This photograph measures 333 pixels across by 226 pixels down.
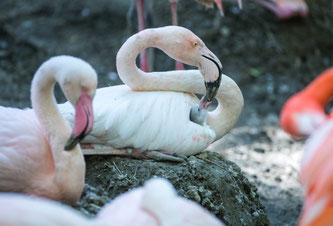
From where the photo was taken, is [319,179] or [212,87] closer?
[319,179]

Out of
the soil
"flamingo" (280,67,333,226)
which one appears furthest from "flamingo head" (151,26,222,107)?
the soil

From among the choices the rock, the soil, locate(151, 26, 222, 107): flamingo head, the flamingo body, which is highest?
locate(151, 26, 222, 107): flamingo head

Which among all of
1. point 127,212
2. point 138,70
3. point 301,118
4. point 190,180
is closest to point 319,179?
point 301,118

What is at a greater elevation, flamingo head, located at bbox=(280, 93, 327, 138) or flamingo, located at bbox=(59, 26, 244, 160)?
flamingo head, located at bbox=(280, 93, 327, 138)

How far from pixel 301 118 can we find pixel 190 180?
3.20 feet

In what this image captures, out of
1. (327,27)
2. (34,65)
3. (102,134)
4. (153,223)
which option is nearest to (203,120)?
(102,134)

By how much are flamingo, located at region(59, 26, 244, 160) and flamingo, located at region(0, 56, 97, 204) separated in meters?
0.51

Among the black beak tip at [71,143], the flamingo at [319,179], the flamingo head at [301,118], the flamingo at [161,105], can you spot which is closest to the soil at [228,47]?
the flamingo at [161,105]

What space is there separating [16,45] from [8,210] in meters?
6.38

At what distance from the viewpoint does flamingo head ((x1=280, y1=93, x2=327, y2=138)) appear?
3.18 metres

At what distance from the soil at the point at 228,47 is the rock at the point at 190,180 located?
6.18 feet

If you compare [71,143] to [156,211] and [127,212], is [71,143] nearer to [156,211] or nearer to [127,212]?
[127,212]

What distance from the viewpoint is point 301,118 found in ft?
10.6

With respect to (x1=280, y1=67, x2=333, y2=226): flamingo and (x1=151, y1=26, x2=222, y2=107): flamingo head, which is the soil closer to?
(x1=151, y1=26, x2=222, y2=107): flamingo head
